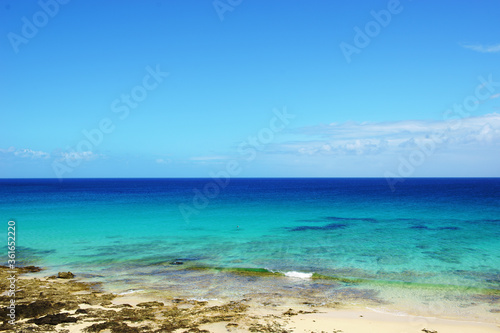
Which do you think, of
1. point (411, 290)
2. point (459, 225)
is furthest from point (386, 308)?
point (459, 225)

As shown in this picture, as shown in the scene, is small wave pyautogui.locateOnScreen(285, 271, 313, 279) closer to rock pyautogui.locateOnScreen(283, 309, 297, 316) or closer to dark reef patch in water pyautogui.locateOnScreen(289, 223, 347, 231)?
rock pyautogui.locateOnScreen(283, 309, 297, 316)

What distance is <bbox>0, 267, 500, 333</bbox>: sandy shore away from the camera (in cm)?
1097

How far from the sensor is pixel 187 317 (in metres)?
11.9

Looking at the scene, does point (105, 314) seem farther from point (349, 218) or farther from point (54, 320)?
point (349, 218)

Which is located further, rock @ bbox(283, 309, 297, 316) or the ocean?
the ocean

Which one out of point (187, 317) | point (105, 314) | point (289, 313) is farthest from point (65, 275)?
point (289, 313)

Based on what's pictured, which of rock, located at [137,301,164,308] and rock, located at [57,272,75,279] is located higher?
rock, located at [137,301,164,308]

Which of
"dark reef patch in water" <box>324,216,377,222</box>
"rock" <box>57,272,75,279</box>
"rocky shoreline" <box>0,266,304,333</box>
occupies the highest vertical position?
"rocky shoreline" <box>0,266,304,333</box>

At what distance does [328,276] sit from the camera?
59.3ft

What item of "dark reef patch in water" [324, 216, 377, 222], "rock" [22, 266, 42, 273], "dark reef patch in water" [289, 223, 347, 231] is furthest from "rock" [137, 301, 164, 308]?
"dark reef patch in water" [324, 216, 377, 222]

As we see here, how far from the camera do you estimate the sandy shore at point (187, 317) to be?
11.0m

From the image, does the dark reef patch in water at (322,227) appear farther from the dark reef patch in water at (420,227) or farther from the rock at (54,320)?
the rock at (54,320)

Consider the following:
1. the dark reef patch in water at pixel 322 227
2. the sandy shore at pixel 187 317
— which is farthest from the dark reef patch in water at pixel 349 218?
the sandy shore at pixel 187 317

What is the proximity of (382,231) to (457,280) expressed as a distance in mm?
15476
